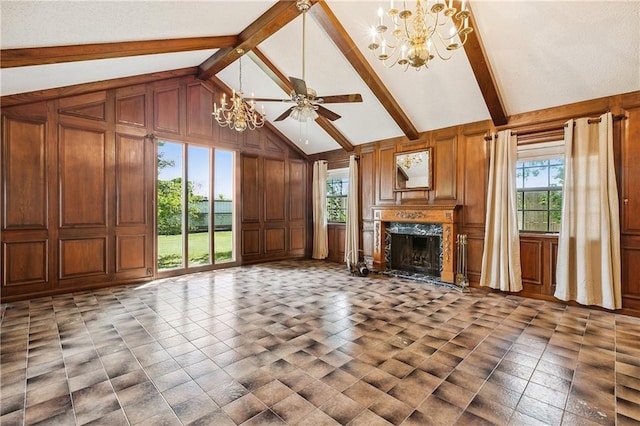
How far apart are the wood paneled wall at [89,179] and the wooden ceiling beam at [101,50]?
1.53 meters

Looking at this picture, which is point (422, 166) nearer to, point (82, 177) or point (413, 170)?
point (413, 170)

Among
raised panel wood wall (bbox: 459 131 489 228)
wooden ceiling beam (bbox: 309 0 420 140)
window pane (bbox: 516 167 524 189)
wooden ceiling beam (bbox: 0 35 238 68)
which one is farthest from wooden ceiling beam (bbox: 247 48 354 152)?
window pane (bbox: 516 167 524 189)

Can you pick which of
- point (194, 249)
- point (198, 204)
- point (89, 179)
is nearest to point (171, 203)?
point (198, 204)

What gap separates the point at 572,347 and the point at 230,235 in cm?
602

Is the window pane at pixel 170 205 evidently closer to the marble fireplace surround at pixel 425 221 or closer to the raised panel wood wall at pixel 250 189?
the raised panel wood wall at pixel 250 189

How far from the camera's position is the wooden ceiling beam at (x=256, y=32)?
392cm

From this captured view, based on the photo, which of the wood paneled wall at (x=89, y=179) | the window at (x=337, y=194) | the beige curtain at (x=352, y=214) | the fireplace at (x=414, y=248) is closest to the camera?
the wood paneled wall at (x=89, y=179)

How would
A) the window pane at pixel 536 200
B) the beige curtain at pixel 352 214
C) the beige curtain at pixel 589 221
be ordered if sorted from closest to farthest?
the beige curtain at pixel 589 221, the window pane at pixel 536 200, the beige curtain at pixel 352 214

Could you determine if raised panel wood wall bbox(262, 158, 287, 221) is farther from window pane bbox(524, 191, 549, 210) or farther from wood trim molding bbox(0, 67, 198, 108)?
window pane bbox(524, 191, 549, 210)

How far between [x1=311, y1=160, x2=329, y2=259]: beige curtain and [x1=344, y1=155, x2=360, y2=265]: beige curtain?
90 cm

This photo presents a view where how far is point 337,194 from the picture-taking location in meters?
7.70

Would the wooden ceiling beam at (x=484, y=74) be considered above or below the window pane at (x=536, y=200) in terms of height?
above

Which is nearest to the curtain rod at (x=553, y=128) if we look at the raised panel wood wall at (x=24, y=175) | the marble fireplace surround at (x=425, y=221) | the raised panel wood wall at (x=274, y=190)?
the marble fireplace surround at (x=425, y=221)

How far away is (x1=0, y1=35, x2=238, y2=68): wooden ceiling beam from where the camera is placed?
10.1 feet
